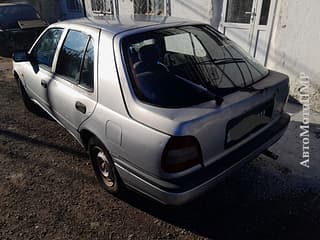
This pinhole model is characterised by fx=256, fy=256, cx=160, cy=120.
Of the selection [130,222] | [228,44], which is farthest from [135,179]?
[228,44]

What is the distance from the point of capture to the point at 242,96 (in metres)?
2.02

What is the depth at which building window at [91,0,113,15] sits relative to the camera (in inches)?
352

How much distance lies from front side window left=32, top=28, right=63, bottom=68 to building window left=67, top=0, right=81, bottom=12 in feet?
29.3

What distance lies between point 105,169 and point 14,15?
8178 mm

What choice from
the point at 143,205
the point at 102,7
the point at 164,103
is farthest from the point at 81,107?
the point at 102,7

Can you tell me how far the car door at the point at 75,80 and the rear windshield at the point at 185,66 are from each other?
448mm

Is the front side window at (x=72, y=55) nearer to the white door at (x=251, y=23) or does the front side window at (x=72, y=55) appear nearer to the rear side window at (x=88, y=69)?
the rear side window at (x=88, y=69)

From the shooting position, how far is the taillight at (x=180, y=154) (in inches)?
67.4

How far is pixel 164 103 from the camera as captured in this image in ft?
6.13

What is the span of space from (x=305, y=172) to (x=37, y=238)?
2836 mm

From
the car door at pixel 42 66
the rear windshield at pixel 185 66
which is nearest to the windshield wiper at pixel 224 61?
the rear windshield at pixel 185 66

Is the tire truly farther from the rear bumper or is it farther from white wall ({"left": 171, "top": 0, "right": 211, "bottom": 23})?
white wall ({"left": 171, "top": 0, "right": 211, "bottom": 23})

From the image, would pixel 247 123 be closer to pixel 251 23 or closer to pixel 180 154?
pixel 180 154

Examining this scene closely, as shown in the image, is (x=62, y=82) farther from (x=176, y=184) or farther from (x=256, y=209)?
(x=256, y=209)
